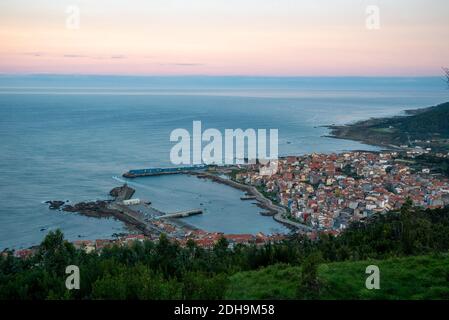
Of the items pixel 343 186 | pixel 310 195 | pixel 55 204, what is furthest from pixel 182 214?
pixel 343 186

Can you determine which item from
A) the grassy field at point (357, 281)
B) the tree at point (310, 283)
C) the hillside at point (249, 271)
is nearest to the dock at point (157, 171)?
the hillside at point (249, 271)

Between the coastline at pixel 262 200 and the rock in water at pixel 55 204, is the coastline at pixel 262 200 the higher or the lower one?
the lower one

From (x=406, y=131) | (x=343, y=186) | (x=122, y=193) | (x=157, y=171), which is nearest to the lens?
(x=122, y=193)

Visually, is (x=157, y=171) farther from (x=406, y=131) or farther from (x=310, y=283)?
(x=406, y=131)

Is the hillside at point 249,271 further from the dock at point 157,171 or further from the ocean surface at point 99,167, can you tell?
the dock at point 157,171
